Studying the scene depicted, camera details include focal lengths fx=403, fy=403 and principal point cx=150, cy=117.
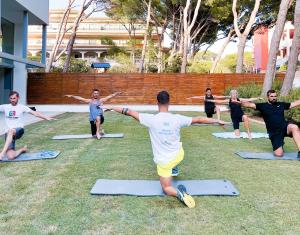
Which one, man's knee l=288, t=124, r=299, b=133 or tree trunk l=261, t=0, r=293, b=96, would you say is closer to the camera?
man's knee l=288, t=124, r=299, b=133

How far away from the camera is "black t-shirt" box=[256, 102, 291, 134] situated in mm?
7676

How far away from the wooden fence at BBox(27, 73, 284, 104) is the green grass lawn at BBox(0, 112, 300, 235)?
18.4 metres

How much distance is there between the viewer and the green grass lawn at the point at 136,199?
12.8 feet

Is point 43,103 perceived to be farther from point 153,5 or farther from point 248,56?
point 248,56

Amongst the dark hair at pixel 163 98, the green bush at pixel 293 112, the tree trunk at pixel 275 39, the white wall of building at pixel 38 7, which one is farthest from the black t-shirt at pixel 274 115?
the white wall of building at pixel 38 7

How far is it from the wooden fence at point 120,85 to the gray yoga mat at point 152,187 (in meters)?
21.3

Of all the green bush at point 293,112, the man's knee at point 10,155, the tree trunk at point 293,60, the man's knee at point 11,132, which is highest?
the tree trunk at point 293,60

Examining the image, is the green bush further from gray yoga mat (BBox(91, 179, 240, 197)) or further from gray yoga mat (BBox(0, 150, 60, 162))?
gray yoga mat (BBox(0, 150, 60, 162))

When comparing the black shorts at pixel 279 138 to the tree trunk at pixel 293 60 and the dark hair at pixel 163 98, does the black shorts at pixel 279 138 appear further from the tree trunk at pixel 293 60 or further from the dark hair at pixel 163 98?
the tree trunk at pixel 293 60

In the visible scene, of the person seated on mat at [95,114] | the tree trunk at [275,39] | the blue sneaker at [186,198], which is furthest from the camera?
the tree trunk at [275,39]

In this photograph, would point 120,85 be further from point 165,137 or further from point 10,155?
point 165,137

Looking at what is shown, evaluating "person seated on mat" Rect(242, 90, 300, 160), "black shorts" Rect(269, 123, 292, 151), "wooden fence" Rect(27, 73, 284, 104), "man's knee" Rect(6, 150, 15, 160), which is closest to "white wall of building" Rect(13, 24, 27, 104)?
"wooden fence" Rect(27, 73, 284, 104)

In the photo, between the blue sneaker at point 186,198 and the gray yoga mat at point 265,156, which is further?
the gray yoga mat at point 265,156

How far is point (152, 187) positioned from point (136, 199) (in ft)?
1.72
